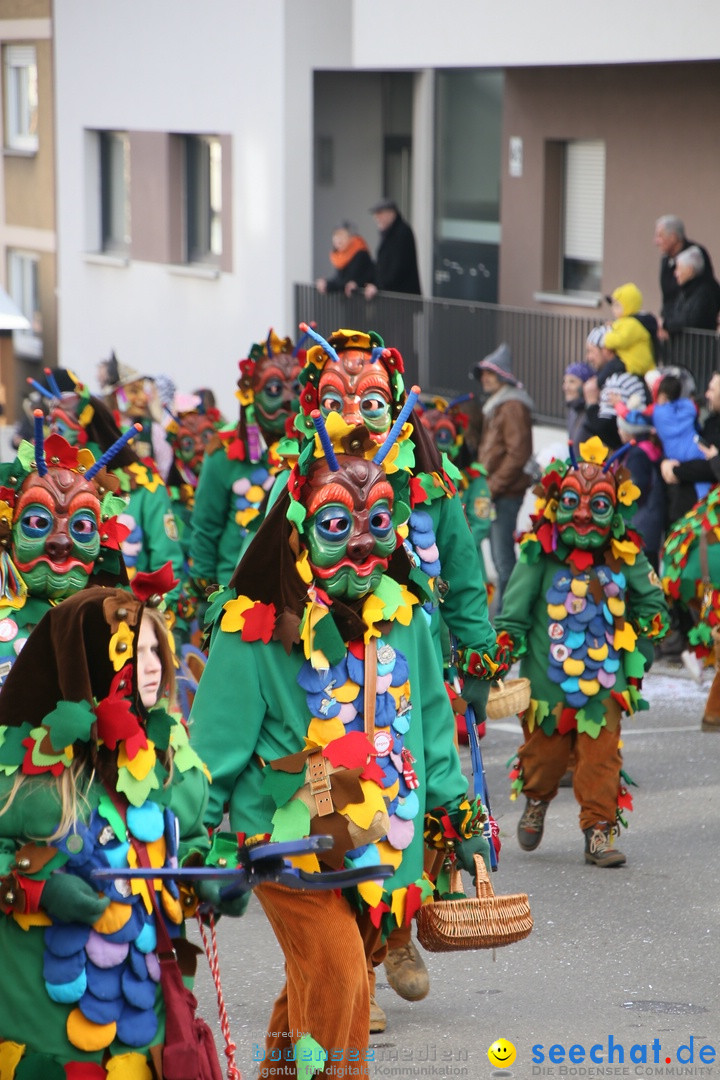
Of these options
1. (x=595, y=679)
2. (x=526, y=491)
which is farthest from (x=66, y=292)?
(x=595, y=679)

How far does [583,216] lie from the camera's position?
1809 cm

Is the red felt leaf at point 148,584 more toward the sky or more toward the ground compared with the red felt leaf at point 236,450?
more toward the sky

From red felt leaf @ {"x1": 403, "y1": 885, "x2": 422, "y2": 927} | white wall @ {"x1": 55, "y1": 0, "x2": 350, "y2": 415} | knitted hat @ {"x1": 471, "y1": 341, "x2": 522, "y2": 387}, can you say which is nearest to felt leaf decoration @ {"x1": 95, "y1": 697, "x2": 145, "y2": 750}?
red felt leaf @ {"x1": 403, "y1": 885, "x2": 422, "y2": 927}

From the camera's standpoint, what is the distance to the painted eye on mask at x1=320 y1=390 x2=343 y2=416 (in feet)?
21.6

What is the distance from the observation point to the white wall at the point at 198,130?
62.1 ft

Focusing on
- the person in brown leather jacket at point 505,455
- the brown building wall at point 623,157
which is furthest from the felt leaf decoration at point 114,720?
the brown building wall at point 623,157

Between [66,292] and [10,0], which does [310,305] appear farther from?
[10,0]

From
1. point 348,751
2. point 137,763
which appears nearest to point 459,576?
point 348,751

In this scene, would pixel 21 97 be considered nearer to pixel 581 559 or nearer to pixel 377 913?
pixel 581 559

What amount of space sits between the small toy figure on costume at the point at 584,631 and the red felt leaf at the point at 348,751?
123 inches

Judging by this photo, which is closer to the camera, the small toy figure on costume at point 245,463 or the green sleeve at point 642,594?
the green sleeve at point 642,594

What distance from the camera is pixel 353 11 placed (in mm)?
18797

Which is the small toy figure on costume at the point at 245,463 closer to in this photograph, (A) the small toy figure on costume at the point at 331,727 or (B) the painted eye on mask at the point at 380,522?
(A) the small toy figure on costume at the point at 331,727

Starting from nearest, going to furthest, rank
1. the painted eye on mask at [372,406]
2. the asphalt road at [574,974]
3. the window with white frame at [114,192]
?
1. the asphalt road at [574,974]
2. the painted eye on mask at [372,406]
3. the window with white frame at [114,192]
